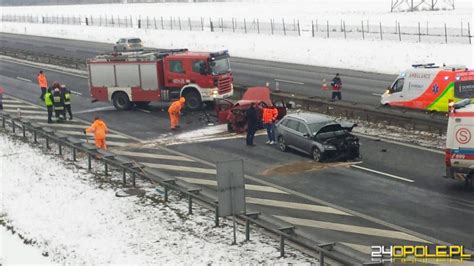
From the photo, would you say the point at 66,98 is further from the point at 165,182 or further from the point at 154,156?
the point at 165,182

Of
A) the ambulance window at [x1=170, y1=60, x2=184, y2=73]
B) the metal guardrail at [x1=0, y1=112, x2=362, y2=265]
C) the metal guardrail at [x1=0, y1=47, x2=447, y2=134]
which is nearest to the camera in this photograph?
the metal guardrail at [x1=0, y1=112, x2=362, y2=265]

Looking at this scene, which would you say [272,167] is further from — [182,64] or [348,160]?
[182,64]

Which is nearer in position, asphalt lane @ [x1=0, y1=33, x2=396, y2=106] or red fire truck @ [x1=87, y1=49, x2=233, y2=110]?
red fire truck @ [x1=87, y1=49, x2=233, y2=110]

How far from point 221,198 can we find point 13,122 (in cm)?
1784

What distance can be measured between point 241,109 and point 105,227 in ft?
42.4

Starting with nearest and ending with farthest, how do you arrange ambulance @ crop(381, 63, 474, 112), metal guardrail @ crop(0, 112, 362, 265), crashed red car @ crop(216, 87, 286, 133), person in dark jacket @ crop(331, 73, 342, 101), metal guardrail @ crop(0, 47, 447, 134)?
metal guardrail @ crop(0, 112, 362, 265), metal guardrail @ crop(0, 47, 447, 134), ambulance @ crop(381, 63, 474, 112), crashed red car @ crop(216, 87, 286, 133), person in dark jacket @ crop(331, 73, 342, 101)

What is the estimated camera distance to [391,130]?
28.2 meters

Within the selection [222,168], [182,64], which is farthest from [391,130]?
[222,168]

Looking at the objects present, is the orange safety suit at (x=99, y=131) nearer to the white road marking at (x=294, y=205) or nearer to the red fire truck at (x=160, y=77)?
the white road marking at (x=294, y=205)

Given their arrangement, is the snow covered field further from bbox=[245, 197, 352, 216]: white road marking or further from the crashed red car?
bbox=[245, 197, 352, 216]: white road marking

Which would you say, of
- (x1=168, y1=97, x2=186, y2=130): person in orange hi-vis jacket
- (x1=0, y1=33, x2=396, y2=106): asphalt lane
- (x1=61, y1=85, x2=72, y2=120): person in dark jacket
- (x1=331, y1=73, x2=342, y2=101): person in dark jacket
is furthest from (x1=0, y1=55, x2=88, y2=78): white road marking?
(x1=331, y1=73, x2=342, y2=101): person in dark jacket

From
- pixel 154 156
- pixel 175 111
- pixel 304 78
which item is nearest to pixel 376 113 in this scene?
pixel 175 111

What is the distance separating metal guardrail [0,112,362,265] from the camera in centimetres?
1334

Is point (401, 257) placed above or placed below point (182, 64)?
below
